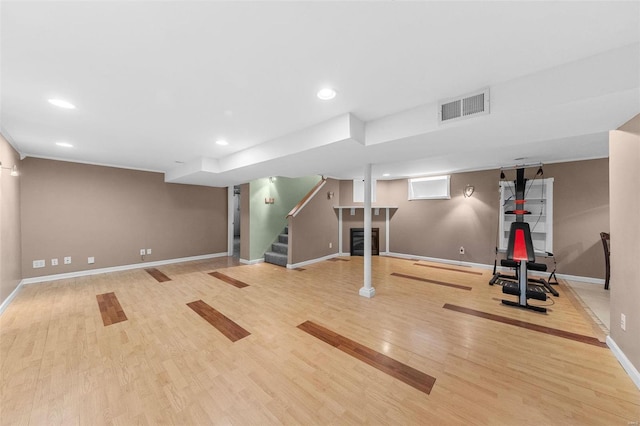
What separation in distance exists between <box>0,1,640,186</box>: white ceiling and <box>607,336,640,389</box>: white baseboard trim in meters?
2.20

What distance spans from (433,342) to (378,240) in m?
4.97

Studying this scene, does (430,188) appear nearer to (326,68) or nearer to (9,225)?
(326,68)

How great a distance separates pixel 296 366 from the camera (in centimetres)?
205

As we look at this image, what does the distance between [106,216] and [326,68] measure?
6.36m

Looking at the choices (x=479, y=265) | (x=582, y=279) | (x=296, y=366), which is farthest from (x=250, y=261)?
(x=582, y=279)

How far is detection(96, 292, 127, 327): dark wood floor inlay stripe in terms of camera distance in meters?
2.97

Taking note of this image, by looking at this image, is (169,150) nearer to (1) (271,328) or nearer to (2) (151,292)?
(2) (151,292)

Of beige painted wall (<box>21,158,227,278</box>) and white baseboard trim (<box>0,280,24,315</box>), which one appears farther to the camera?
beige painted wall (<box>21,158,227,278</box>)

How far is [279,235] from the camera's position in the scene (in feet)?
22.7

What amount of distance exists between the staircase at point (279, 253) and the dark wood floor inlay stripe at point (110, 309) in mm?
3256

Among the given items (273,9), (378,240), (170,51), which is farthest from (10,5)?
(378,240)

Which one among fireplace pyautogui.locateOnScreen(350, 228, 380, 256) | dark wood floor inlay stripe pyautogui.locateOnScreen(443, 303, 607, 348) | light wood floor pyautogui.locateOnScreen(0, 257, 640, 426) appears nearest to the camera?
light wood floor pyautogui.locateOnScreen(0, 257, 640, 426)

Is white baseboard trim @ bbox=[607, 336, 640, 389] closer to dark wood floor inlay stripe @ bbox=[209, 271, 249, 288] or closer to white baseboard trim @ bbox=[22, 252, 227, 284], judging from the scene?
dark wood floor inlay stripe @ bbox=[209, 271, 249, 288]

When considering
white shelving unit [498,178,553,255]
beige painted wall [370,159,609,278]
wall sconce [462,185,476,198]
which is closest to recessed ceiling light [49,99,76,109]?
beige painted wall [370,159,609,278]
